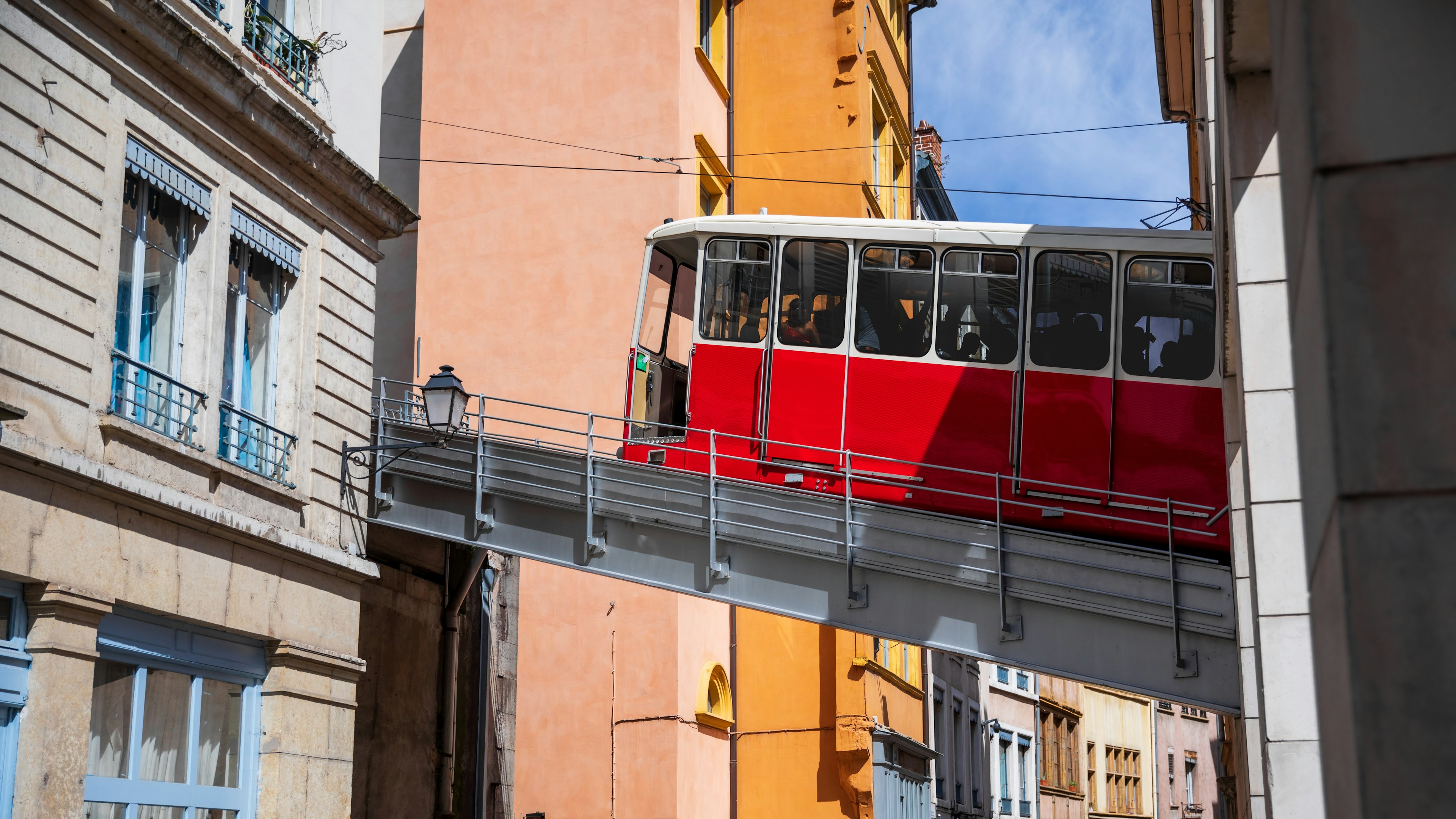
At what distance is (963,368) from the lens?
14133mm

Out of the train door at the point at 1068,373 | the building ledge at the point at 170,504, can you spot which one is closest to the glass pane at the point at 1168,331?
the train door at the point at 1068,373

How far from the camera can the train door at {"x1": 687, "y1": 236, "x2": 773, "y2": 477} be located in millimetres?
14680

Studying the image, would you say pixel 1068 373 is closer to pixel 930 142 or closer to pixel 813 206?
pixel 813 206

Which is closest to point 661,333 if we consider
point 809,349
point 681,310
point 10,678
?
point 681,310

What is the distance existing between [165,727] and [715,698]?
13426 millimetres

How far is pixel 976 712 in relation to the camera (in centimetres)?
3866

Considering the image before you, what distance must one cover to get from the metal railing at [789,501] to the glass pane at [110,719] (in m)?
Answer: 3.62

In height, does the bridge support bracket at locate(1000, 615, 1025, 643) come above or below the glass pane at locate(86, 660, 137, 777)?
above

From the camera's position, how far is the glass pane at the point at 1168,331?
13.5 m

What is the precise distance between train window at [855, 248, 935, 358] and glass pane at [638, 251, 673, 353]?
96.6 inches

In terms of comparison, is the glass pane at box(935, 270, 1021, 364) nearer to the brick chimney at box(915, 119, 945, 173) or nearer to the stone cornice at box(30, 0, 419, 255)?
the stone cornice at box(30, 0, 419, 255)

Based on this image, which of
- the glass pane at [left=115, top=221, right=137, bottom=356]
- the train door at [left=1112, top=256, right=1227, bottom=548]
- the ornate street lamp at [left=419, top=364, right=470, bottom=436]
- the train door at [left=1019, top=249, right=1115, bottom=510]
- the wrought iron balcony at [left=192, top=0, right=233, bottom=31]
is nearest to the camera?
the glass pane at [left=115, top=221, right=137, bottom=356]

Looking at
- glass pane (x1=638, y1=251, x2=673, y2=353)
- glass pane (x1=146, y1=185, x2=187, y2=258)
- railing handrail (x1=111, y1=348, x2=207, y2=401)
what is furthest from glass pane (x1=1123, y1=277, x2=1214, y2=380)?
glass pane (x1=146, y1=185, x2=187, y2=258)

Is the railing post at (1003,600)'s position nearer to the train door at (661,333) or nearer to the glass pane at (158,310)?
the train door at (661,333)
